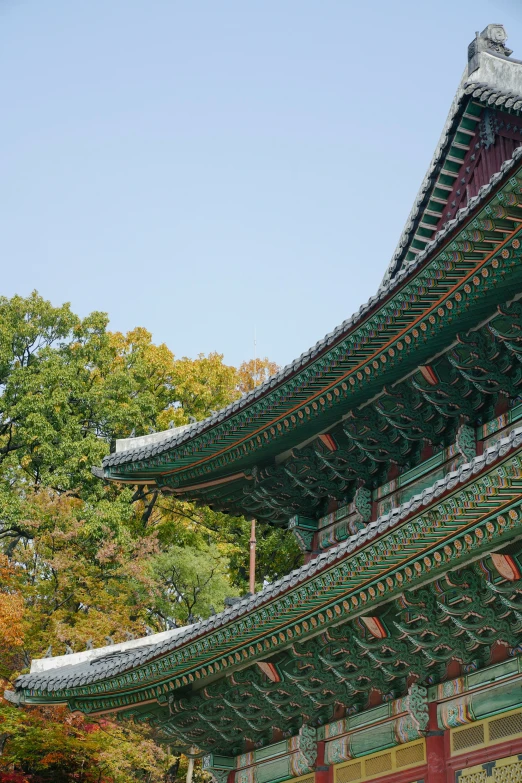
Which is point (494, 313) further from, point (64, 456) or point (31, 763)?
point (64, 456)

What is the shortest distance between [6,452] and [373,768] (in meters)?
20.8

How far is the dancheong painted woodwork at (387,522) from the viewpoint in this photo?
30.8 feet

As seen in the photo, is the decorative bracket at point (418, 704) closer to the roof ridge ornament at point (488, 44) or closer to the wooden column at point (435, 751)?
the wooden column at point (435, 751)

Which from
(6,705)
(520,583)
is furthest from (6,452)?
(520,583)

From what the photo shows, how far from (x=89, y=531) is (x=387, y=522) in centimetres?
1889

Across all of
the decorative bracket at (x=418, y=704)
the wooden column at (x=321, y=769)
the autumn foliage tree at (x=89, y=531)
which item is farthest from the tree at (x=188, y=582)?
the decorative bracket at (x=418, y=704)

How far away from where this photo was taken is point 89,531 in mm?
26828

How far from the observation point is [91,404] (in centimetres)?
3041

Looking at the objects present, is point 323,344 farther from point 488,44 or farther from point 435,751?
point 488,44

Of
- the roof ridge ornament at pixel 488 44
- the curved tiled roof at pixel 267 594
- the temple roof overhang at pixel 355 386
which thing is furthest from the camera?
the roof ridge ornament at pixel 488 44

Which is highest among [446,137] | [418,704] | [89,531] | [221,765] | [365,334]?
[89,531]

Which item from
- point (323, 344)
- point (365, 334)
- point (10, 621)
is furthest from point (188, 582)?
point (365, 334)

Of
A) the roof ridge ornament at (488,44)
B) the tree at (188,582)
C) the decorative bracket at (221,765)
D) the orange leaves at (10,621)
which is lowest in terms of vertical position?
the decorative bracket at (221,765)

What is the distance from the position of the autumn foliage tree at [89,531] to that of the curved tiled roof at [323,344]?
244 inches
